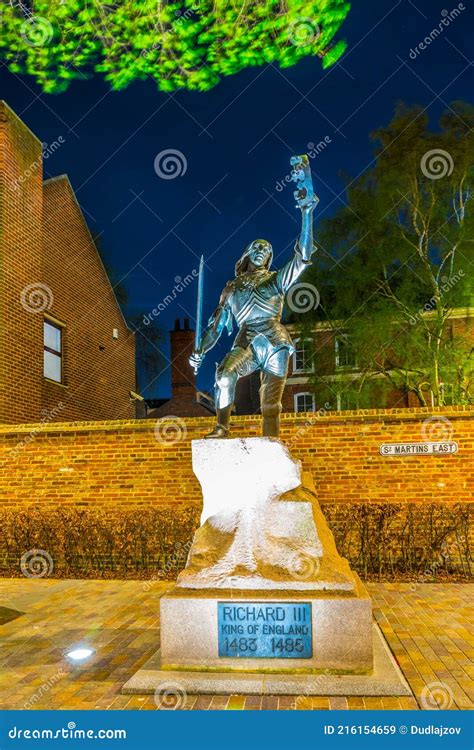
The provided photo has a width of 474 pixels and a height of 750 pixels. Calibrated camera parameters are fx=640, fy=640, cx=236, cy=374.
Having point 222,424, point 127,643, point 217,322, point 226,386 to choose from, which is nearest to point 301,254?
point 217,322

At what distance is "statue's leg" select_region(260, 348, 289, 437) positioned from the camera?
5.20 metres

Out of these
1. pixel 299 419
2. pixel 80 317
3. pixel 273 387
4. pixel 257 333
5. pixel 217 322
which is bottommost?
pixel 299 419

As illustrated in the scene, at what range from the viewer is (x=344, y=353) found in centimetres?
1745

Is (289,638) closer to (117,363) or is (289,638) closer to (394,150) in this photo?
(394,150)

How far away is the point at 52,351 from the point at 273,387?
11470mm

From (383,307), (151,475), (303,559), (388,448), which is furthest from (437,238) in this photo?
(303,559)

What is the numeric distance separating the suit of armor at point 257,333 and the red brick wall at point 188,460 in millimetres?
4341

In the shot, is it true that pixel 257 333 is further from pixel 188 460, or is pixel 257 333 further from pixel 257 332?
pixel 188 460

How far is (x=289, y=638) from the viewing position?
4422 millimetres

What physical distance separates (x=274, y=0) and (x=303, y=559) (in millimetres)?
7557

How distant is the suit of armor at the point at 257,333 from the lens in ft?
16.7

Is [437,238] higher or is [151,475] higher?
[437,238]

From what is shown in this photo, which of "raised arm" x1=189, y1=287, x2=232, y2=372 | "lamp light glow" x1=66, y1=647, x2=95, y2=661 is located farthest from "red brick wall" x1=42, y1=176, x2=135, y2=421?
"raised arm" x1=189, y1=287, x2=232, y2=372

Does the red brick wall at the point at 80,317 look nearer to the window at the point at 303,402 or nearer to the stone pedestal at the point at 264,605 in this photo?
the window at the point at 303,402
